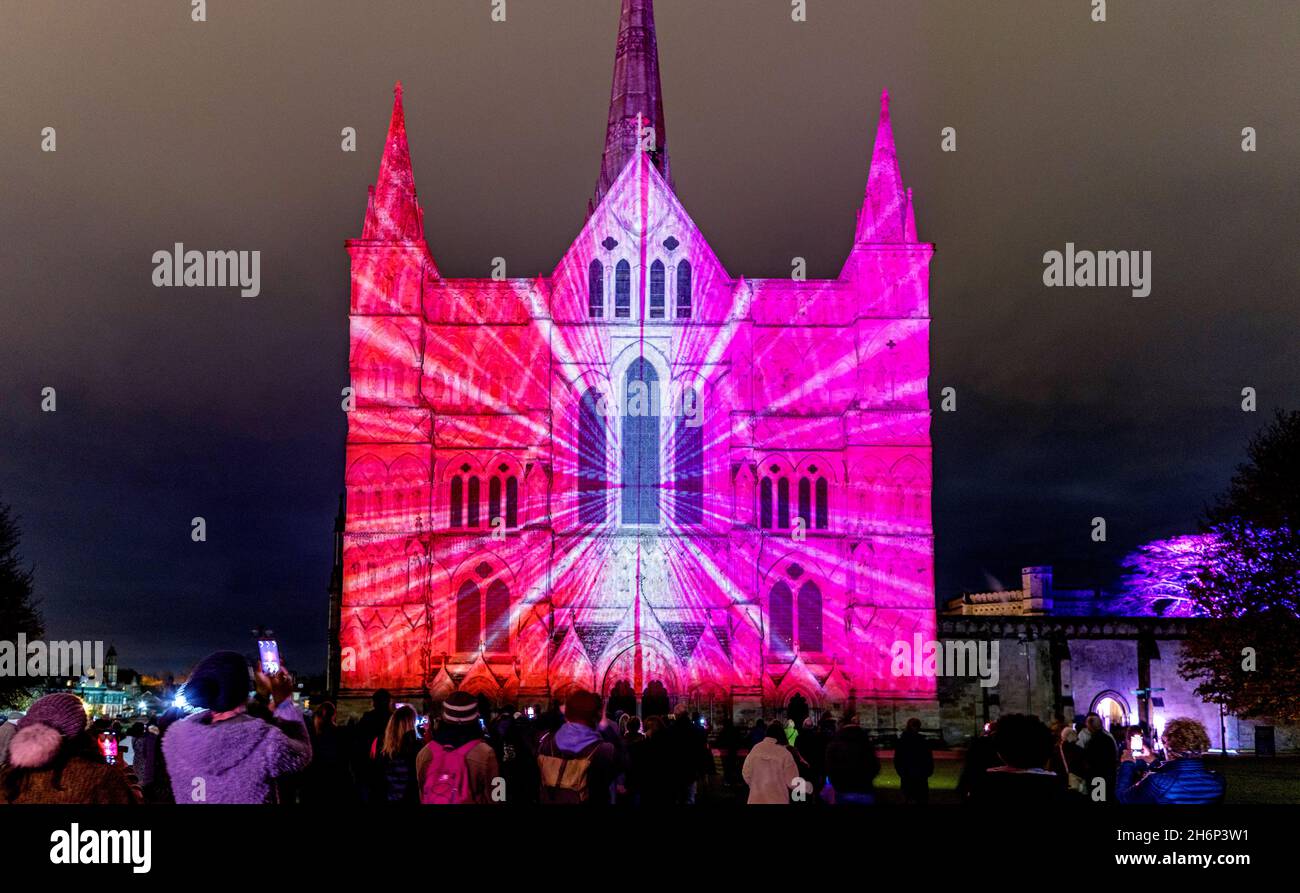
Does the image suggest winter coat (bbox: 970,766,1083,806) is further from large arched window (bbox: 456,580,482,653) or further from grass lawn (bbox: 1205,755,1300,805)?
large arched window (bbox: 456,580,482,653)

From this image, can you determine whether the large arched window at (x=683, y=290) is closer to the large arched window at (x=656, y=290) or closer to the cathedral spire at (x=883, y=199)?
the large arched window at (x=656, y=290)

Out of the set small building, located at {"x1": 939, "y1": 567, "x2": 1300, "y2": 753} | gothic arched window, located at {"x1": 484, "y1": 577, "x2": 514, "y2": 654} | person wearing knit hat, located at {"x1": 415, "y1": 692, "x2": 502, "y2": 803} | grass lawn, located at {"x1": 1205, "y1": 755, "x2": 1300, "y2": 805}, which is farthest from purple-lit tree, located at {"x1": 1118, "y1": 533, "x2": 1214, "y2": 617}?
person wearing knit hat, located at {"x1": 415, "y1": 692, "x2": 502, "y2": 803}

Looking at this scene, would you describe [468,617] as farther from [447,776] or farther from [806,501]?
[447,776]

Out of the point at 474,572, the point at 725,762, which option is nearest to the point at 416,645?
the point at 474,572

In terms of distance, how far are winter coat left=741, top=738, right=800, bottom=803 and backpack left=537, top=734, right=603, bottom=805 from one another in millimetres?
1725

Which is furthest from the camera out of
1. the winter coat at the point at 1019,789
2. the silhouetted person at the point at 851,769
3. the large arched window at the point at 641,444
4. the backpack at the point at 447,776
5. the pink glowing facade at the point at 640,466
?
the large arched window at the point at 641,444

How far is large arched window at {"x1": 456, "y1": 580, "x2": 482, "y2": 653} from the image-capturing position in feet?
133

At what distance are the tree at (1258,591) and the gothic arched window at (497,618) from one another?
63.7 ft

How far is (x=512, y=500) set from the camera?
138 feet

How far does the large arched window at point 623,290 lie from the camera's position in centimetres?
4269

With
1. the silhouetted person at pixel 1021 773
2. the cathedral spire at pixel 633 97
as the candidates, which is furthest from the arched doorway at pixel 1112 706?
the silhouetted person at pixel 1021 773

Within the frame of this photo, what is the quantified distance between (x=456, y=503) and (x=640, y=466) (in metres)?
5.82
